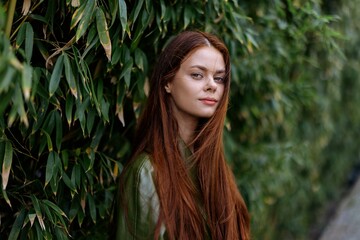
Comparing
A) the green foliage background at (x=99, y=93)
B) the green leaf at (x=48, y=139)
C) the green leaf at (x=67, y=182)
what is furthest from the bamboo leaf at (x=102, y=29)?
the green leaf at (x=67, y=182)

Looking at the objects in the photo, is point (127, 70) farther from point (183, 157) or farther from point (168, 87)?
point (183, 157)

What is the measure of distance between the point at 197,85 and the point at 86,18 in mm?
418

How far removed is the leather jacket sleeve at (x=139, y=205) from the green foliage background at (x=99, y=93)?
208 millimetres

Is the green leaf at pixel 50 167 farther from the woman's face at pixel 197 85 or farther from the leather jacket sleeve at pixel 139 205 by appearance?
the woman's face at pixel 197 85

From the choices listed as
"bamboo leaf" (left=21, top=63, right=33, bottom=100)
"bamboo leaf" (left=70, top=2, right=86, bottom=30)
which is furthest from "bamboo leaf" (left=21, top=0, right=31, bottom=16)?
"bamboo leaf" (left=21, top=63, right=33, bottom=100)

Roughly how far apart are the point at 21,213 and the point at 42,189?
0.15m

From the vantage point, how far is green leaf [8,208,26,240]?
184 centimetres

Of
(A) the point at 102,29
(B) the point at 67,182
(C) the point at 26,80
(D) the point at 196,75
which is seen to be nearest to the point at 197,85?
(D) the point at 196,75

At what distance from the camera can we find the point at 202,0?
7.48 ft

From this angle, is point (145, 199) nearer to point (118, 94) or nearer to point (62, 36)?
point (118, 94)

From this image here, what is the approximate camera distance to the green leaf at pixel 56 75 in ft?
5.70

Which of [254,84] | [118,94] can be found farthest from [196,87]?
[254,84]

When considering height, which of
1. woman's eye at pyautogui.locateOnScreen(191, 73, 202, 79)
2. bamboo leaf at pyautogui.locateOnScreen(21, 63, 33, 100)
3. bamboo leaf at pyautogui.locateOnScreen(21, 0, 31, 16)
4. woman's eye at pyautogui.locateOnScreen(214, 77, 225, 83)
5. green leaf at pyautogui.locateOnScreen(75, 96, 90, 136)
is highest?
bamboo leaf at pyautogui.locateOnScreen(21, 63, 33, 100)

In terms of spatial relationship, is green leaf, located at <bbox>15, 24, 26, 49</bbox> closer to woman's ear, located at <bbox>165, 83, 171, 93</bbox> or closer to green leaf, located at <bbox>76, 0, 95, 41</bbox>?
green leaf, located at <bbox>76, 0, 95, 41</bbox>
